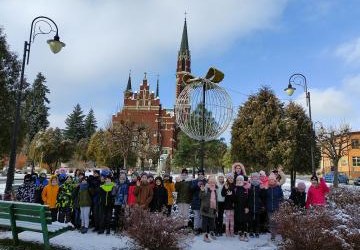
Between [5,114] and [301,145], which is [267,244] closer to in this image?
[5,114]

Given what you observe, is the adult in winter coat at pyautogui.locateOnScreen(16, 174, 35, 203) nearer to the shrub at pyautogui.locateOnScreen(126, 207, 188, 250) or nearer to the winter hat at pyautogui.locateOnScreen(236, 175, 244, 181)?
the shrub at pyautogui.locateOnScreen(126, 207, 188, 250)

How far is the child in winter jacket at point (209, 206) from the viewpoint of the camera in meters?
9.70

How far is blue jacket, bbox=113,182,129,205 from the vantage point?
33.8ft

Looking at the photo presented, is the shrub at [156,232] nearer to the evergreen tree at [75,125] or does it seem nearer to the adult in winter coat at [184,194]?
the adult in winter coat at [184,194]

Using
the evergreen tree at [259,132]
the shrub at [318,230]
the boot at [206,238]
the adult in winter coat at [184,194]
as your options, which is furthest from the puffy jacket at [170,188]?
the evergreen tree at [259,132]

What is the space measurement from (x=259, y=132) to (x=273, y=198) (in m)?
16.2

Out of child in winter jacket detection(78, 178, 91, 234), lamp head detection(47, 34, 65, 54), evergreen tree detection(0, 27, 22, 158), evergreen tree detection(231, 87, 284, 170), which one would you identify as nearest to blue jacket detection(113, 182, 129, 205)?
child in winter jacket detection(78, 178, 91, 234)

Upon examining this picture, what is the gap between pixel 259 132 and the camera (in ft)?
85.1

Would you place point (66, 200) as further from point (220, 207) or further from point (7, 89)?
point (7, 89)

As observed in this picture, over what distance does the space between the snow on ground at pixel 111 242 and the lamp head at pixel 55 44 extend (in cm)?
566

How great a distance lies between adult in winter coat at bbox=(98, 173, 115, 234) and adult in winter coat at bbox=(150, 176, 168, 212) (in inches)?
41.1

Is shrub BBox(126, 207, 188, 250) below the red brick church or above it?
below

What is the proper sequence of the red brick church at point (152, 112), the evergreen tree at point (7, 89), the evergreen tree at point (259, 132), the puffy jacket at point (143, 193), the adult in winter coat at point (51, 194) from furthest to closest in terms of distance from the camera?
the red brick church at point (152, 112), the evergreen tree at point (259, 132), the evergreen tree at point (7, 89), the adult in winter coat at point (51, 194), the puffy jacket at point (143, 193)

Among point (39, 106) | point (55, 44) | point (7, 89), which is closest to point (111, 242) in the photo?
point (55, 44)
